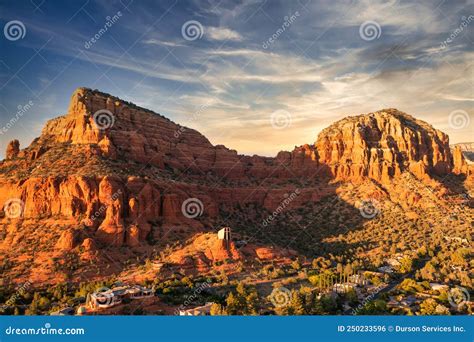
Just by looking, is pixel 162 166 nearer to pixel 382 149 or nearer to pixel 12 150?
pixel 12 150

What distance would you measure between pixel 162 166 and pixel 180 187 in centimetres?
796

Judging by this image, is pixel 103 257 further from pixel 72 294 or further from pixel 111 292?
pixel 111 292

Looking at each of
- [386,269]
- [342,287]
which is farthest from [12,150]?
[386,269]

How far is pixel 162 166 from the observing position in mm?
71000

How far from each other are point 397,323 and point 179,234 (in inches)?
1591

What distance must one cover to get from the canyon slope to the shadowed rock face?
22cm

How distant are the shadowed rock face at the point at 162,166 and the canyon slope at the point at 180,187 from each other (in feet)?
0.72

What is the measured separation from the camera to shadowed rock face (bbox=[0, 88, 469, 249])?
178ft

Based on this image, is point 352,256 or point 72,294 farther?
point 352,256

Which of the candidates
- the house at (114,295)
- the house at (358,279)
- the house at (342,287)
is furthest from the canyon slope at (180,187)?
the house at (342,287)

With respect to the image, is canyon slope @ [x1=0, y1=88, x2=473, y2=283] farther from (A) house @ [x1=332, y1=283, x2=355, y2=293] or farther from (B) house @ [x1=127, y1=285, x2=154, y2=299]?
(A) house @ [x1=332, y1=283, x2=355, y2=293]

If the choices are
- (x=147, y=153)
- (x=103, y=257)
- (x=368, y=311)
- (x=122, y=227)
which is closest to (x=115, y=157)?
(x=147, y=153)

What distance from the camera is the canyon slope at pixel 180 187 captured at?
5041cm

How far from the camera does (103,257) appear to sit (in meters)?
48.0
